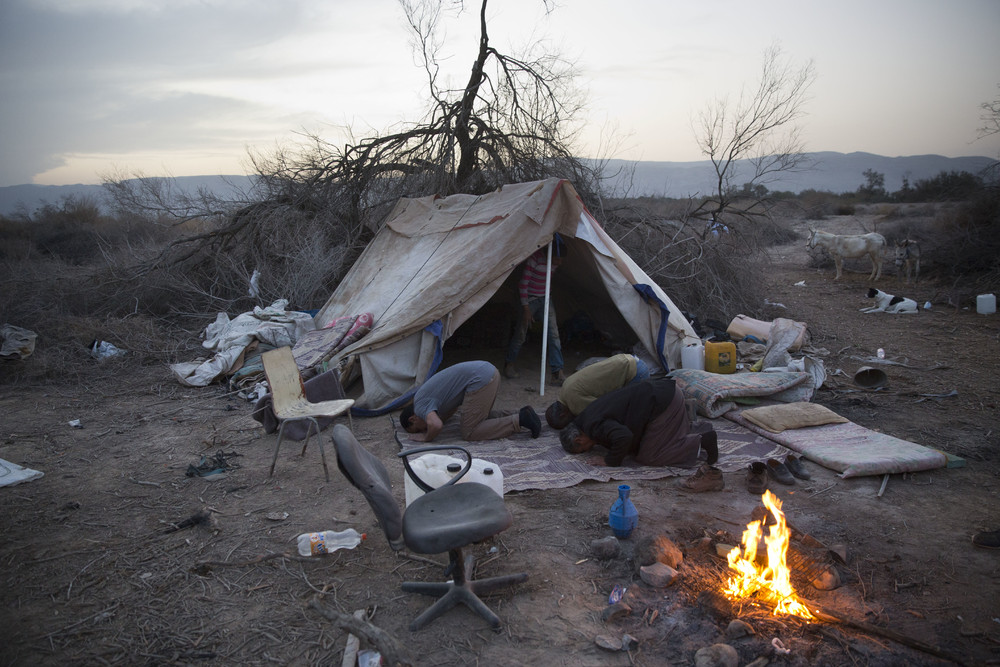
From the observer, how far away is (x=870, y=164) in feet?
260

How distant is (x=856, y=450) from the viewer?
436 centimetres

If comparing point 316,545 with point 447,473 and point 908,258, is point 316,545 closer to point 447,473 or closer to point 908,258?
point 447,473

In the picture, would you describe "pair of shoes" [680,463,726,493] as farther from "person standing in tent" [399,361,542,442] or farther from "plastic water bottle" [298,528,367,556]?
"plastic water bottle" [298,528,367,556]

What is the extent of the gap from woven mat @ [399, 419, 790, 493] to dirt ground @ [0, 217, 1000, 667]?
0.15 meters

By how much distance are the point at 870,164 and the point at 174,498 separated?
9512cm

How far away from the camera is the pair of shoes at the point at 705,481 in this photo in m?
3.92

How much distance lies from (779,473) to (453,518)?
2589 mm

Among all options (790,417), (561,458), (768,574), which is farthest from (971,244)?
(768,574)

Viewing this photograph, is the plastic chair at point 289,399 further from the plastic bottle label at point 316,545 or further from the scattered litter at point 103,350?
the scattered litter at point 103,350

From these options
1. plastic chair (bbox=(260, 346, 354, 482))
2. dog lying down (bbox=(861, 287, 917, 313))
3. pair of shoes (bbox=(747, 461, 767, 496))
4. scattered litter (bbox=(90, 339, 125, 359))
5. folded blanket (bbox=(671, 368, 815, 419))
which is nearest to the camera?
pair of shoes (bbox=(747, 461, 767, 496))

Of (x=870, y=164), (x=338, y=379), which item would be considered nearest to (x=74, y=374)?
(x=338, y=379)

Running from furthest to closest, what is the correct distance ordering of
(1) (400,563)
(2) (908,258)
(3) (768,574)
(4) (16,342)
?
(2) (908,258)
(4) (16,342)
(1) (400,563)
(3) (768,574)

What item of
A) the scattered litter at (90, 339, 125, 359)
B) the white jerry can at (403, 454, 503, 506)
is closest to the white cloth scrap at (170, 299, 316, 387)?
the scattered litter at (90, 339, 125, 359)

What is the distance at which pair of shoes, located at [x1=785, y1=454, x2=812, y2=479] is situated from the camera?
161 inches
